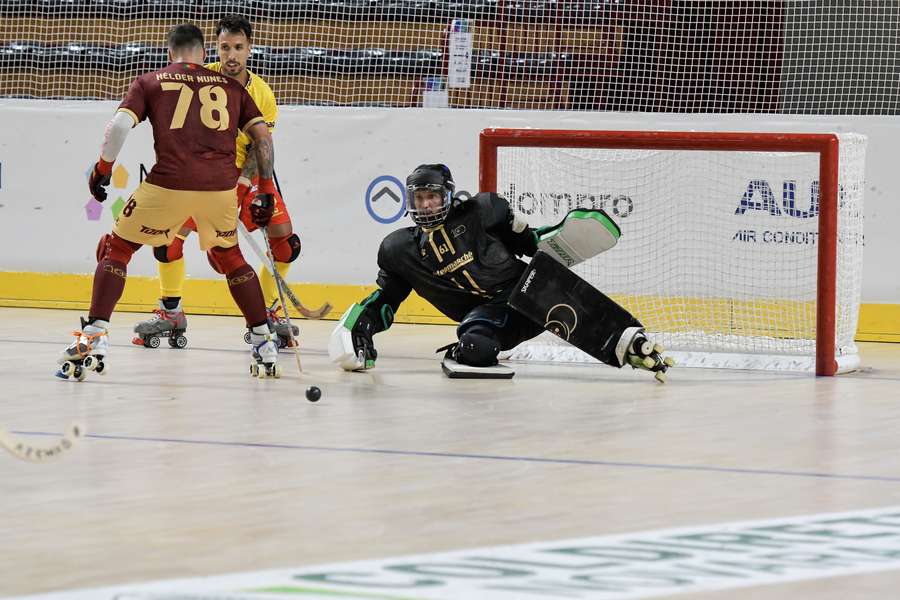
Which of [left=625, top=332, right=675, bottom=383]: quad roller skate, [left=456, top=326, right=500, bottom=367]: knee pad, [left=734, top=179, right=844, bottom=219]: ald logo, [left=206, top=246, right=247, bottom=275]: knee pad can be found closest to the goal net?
[left=734, top=179, right=844, bottom=219]: ald logo

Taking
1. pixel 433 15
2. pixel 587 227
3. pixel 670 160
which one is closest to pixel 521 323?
pixel 587 227

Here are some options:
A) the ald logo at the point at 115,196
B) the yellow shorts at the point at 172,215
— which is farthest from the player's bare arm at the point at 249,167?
the ald logo at the point at 115,196

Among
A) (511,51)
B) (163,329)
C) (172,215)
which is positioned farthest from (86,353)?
(511,51)

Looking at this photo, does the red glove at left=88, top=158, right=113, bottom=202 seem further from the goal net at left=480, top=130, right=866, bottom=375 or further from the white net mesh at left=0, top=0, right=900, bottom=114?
the white net mesh at left=0, top=0, right=900, bottom=114

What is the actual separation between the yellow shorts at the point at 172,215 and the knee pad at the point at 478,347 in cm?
106

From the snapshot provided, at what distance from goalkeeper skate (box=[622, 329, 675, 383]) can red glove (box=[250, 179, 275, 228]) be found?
153 centimetres

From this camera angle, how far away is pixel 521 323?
650 cm

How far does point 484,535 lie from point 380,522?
0.26m

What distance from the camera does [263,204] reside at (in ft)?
19.8

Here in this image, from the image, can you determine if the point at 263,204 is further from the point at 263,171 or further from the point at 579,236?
the point at 579,236

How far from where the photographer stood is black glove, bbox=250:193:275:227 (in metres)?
6.02

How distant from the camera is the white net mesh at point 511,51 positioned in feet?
28.8

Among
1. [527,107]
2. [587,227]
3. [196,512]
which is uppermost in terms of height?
[527,107]

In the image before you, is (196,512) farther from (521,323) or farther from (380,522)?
(521,323)
